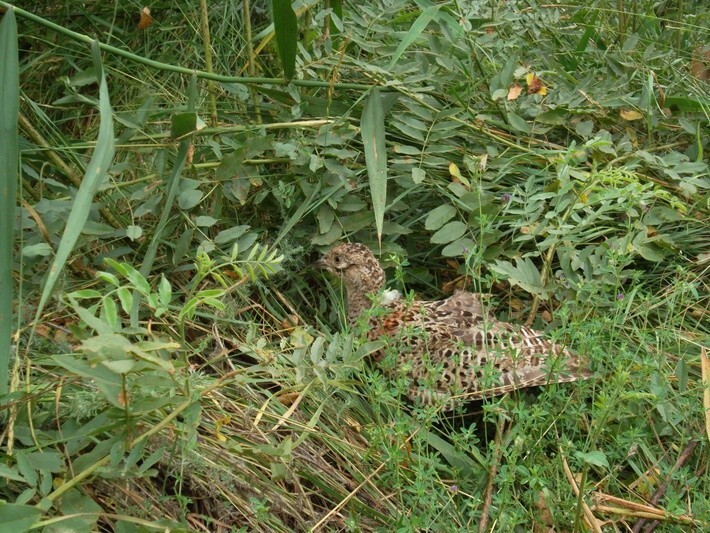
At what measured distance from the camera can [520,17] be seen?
→ 14.5 feet

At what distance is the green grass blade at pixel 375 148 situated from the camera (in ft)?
11.3

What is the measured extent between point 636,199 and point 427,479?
1180mm

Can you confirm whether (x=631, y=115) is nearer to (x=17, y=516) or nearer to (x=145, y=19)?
(x=145, y=19)

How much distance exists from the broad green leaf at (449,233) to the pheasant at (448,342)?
197 mm

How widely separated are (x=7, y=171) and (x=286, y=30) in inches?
43.0

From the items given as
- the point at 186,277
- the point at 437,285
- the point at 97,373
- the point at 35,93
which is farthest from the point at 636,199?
the point at 35,93

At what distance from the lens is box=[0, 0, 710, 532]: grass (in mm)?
2730

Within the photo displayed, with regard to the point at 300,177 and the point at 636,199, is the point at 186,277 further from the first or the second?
the point at 636,199

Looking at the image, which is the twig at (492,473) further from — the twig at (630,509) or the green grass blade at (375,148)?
the green grass blade at (375,148)

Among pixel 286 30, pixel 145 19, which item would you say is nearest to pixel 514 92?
pixel 286 30

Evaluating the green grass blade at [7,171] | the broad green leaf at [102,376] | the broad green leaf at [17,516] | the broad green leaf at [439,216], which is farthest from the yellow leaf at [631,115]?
the broad green leaf at [17,516]

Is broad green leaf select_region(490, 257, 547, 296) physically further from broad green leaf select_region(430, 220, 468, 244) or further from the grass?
broad green leaf select_region(430, 220, 468, 244)

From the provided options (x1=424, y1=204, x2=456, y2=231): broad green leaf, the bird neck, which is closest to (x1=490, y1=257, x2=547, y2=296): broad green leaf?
(x1=424, y1=204, x2=456, y2=231): broad green leaf

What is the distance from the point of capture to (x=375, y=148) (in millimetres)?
3553
